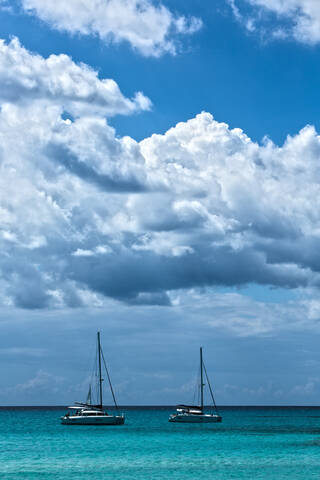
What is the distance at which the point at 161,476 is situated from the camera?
66.1 m

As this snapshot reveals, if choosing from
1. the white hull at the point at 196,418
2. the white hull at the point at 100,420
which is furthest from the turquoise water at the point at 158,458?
the white hull at the point at 196,418

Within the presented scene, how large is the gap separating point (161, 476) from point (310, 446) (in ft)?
129

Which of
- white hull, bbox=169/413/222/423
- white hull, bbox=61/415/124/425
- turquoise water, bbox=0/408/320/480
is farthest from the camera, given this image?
white hull, bbox=169/413/222/423

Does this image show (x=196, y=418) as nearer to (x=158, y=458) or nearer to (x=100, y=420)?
(x=100, y=420)

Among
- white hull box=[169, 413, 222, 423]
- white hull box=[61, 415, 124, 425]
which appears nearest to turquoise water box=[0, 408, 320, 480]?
white hull box=[61, 415, 124, 425]

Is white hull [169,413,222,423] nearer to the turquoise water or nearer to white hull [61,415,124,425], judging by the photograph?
white hull [61,415,124,425]

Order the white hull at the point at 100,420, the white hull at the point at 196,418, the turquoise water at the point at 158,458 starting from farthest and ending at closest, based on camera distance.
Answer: the white hull at the point at 196,418, the white hull at the point at 100,420, the turquoise water at the point at 158,458

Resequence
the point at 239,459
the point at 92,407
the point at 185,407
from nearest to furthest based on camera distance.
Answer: the point at 239,459 → the point at 92,407 → the point at 185,407

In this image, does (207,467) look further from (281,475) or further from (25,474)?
(25,474)

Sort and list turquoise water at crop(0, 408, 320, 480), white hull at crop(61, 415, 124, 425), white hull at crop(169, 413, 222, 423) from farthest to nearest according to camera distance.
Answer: white hull at crop(169, 413, 222, 423) < white hull at crop(61, 415, 124, 425) < turquoise water at crop(0, 408, 320, 480)

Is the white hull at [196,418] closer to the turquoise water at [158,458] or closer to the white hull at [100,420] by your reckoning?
the white hull at [100,420]

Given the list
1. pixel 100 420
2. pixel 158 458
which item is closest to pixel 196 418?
pixel 100 420

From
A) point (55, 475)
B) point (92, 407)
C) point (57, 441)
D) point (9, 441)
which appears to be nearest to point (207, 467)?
point (55, 475)

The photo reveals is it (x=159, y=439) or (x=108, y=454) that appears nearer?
(x=108, y=454)
